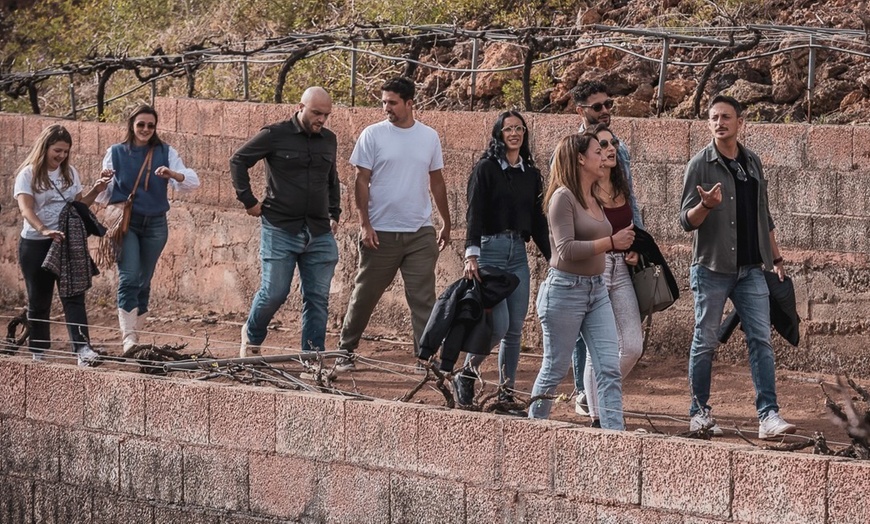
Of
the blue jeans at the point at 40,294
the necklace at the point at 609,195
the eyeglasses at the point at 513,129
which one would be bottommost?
the blue jeans at the point at 40,294

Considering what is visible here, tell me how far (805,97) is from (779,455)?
6.09 metres

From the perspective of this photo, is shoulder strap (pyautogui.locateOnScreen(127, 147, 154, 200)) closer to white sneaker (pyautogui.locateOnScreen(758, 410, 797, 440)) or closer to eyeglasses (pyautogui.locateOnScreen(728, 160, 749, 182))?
eyeglasses (pyautogui.locateOnScreen(728, 160, 749, 182))

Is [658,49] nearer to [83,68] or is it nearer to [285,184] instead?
[285,184]

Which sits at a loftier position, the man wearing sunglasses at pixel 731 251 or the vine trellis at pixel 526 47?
the vine trellis at pixel 526 47

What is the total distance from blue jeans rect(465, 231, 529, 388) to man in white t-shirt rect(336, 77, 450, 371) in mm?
970

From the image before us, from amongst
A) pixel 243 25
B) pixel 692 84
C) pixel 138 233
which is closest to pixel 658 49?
pixel 692 84

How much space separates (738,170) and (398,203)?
2.25 metres

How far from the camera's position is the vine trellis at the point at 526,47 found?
10.2 meters

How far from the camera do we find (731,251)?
7848mm

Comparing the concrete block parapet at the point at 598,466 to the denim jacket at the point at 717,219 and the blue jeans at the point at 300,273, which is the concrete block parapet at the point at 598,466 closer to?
the denim jacket at the point at 717,219

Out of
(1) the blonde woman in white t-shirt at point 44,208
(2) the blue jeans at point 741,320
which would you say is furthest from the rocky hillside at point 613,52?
(1) the blonde woman in white t-shirt at point 44,208

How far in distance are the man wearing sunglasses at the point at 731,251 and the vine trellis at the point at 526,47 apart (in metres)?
1.97

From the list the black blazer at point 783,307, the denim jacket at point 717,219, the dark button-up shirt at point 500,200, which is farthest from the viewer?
the dark button-up shirt at point 500,200

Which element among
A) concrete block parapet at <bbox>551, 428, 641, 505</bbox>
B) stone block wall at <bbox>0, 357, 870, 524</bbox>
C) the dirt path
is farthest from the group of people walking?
concrete block parapet at <bbox>551, 428, 641, 505</bbox>
